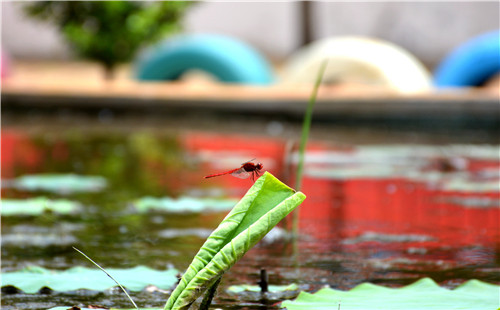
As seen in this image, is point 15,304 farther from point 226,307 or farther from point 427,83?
point 427,83

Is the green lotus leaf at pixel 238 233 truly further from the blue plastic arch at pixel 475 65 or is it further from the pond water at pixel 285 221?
the blue plastic arch at pixel 475 65

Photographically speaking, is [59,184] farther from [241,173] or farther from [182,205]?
[241,173]

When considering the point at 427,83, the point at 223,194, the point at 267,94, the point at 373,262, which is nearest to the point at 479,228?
the point at 373,262

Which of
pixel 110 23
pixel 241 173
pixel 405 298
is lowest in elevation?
pixel 405 298

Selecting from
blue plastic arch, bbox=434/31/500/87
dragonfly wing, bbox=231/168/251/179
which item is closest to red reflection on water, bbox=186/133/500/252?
dragonfly wing, bbox=231/168/251/179

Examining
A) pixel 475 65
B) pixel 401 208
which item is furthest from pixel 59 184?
pixel 475 65
